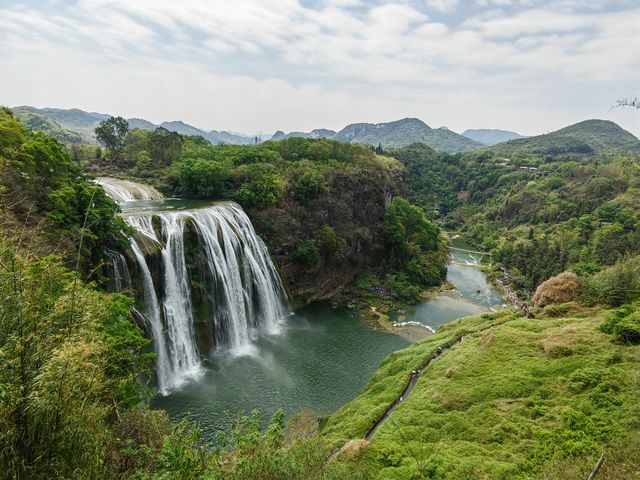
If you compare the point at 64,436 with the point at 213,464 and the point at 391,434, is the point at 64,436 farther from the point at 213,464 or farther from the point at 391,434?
the point at 391,434

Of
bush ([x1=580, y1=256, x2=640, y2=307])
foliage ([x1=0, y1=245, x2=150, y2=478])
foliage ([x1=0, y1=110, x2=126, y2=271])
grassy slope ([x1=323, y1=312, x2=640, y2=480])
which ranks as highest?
foliage ([x1=0, y1=110, x2=126, y2=271])

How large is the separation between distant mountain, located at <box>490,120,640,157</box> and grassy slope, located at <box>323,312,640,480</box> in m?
142

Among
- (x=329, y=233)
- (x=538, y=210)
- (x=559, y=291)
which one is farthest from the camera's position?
(x=538, y=210)

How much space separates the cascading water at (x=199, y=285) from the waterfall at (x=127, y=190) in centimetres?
757

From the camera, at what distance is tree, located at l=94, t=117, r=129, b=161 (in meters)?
42.8

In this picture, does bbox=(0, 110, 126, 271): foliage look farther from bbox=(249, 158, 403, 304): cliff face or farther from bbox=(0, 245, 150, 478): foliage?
bbox=(249, 158, 403, 304): cliff face

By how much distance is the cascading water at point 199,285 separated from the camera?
21.8 m

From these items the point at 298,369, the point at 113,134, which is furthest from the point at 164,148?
the point at 298,369

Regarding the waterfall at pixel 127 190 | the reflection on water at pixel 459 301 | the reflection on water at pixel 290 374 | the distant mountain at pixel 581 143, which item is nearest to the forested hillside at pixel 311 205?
the waterfall at pixel 127 190

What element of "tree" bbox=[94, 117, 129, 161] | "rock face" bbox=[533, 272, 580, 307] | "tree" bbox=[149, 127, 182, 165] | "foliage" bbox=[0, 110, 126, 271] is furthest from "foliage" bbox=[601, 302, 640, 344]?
"tree" bbox=[94, 117, 129, 161]

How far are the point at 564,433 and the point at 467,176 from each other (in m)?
97.0

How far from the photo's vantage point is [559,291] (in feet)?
70.6

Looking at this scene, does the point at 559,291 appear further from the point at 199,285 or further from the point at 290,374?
the point at 199,285

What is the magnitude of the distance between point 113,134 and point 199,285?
2981 centimetres
